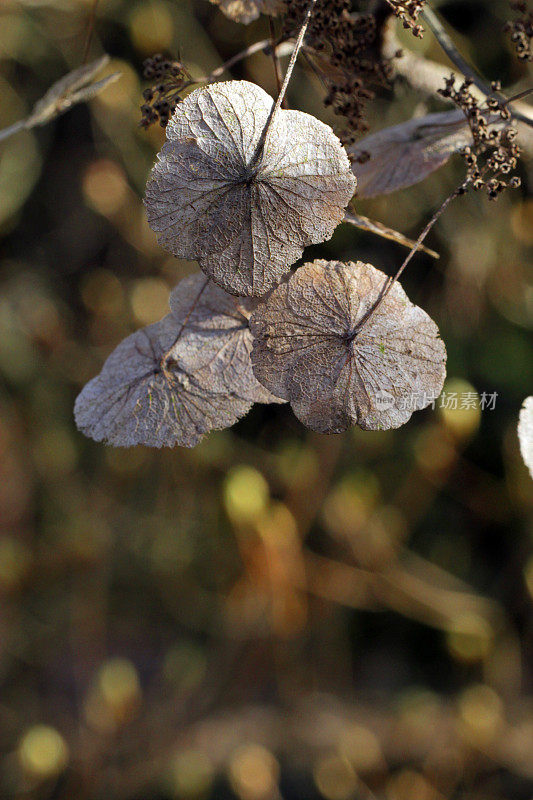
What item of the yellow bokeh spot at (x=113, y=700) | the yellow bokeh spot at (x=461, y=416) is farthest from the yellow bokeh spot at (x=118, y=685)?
the yellow bokeh spot at (x=461, y=416)

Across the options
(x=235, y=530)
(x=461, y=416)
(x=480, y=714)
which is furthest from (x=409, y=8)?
(x=480, y=714)

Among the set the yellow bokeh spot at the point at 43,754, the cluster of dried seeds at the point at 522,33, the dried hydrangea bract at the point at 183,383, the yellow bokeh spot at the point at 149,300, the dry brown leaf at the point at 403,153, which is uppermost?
the cluster of dried seeds at the point at 522,33

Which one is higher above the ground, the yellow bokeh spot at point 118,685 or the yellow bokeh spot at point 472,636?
the yellow bokeh spot at point 472,636

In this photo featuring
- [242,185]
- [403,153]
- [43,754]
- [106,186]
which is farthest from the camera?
[106,186]

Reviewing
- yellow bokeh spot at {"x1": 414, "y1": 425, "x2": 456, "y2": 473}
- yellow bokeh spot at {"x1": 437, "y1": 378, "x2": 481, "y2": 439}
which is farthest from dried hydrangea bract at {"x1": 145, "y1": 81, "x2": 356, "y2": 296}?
yellow bokeh spot at {"x1": 414, "y1": 425, "x2": 456, "y2": 473}

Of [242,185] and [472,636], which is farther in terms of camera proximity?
[472,636]

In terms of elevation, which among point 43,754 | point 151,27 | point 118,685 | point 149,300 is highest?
point 151,27

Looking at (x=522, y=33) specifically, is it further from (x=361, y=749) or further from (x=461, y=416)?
(x=361, y=749)

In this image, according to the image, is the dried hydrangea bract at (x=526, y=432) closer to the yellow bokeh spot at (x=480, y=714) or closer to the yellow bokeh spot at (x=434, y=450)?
the yellow bokeh spot at (x=434, y=450)

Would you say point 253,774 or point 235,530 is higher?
point 235,530
